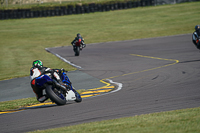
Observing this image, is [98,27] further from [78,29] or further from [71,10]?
[71,10]

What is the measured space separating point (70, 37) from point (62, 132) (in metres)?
32.2

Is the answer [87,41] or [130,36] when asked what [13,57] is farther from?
[130,36]

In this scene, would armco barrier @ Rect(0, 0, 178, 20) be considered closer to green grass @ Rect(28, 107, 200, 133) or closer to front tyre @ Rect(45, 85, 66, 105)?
front tyre @ Rect(45, 85, 66, 105)

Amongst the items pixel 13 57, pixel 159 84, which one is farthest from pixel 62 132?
A: pixel 13 57

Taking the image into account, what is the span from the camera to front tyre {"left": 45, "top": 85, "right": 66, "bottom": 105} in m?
8.53

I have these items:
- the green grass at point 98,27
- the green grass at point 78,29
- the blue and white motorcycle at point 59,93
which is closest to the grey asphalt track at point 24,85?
the green grass at point 78,29

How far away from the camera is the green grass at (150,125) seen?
5.38 meters

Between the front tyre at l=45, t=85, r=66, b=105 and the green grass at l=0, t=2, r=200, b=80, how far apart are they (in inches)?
667

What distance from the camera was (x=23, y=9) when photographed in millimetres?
47531

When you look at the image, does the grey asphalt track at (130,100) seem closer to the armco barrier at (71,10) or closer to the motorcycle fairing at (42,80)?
the motorcycle fairing at (42,80)

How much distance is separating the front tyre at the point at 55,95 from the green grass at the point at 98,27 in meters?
16.9

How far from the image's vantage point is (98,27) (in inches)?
1668

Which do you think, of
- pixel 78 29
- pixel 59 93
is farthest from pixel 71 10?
pixel 59 93

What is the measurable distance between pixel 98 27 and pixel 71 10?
327 inches
